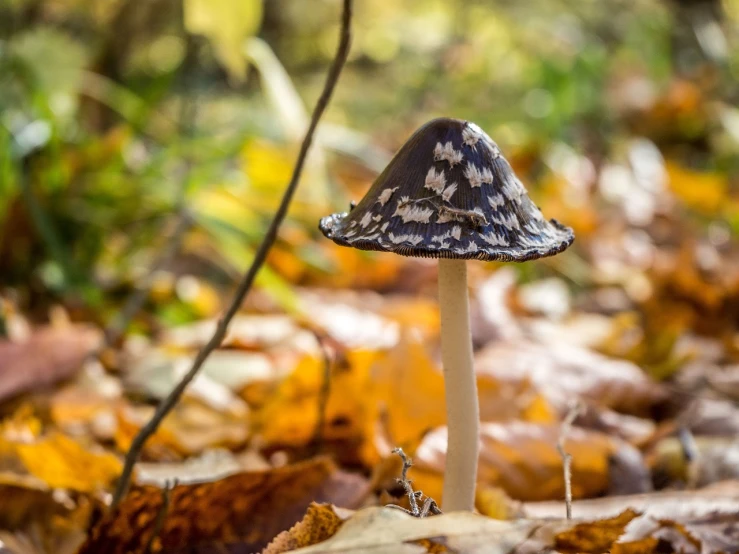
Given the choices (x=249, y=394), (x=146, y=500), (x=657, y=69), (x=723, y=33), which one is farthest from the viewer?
(x=723, y=33)

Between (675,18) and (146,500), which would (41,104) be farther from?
(675,18)

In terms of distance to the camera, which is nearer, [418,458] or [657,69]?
[418,458]

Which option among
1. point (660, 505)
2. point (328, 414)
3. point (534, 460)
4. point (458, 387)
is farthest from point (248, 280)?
point (660, 505)

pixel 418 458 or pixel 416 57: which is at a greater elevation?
pixel 416 57

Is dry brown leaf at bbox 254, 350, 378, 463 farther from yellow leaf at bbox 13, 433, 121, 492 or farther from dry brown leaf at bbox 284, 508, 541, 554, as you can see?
dry brown leaf at bbox 284, 508, 541, 554

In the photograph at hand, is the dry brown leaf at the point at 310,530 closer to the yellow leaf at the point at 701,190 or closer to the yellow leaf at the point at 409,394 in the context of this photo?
the yellow leaf at the point at 409,394

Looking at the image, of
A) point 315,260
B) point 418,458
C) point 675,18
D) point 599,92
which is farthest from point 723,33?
point 418,458

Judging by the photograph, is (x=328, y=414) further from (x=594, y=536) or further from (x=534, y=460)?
(x=594, y=536)

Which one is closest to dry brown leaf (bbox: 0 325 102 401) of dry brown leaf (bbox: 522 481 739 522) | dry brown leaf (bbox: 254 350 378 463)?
dry brown leaf (bbox: 254 350 378 463)
